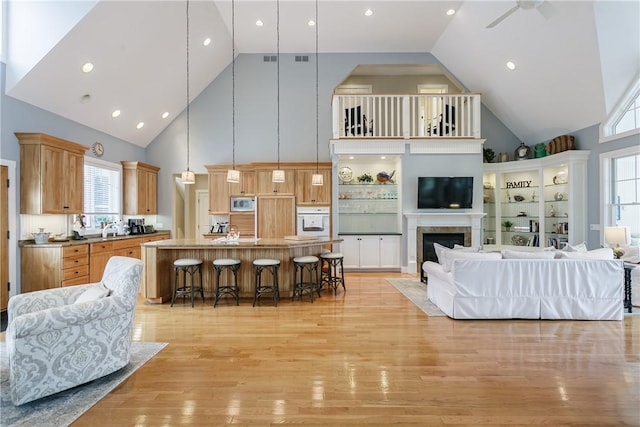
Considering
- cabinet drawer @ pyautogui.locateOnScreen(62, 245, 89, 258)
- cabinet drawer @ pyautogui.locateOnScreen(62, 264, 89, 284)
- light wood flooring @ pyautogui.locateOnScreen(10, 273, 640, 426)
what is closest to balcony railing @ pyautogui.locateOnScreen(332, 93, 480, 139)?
light wood flooring @ pyautogui.locateOnScreen(10, 273, 640, 426)

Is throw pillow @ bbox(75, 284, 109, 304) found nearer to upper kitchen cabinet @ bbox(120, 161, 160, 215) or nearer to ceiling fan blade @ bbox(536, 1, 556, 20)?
upper kitchen cabinet @ bbox(120, 161, 160, 215)

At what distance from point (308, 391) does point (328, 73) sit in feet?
24.8

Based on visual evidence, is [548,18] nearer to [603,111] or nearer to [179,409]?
[603,111]

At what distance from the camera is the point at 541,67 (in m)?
6.04

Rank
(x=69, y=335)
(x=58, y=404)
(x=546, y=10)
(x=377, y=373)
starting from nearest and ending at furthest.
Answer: (x=58, y=404), (x=69, y=335), (x=377, y=373), (x=546, y=10)

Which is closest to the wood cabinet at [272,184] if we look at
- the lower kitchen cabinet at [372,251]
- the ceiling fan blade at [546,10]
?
the lower kitchen cabinet at [372,251]

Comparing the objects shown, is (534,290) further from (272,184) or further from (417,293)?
(272,184)

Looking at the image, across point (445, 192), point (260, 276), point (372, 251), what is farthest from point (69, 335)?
point (445, 192)

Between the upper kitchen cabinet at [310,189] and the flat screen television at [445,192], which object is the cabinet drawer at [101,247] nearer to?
the upper kitchen cabinet at [310,189]

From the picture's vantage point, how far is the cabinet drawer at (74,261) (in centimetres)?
469

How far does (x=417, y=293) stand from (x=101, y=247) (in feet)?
17.7

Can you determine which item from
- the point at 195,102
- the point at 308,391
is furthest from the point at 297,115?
the point at 308,391

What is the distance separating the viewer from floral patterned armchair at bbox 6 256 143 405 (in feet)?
7.37

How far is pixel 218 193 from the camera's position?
25.7 ft
